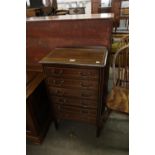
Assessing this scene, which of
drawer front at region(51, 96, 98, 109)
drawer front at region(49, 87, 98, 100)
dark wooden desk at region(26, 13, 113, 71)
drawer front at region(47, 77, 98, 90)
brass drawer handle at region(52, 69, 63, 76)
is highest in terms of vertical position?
dark wooden desk at region(26, 13, 113, 71)

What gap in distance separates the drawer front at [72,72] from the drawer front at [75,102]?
25 centimetres

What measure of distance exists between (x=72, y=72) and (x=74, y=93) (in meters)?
0.21

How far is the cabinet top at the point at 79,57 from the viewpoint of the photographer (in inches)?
48.0

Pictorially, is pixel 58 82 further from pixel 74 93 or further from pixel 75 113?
pixel 75 113

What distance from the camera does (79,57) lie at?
1.33 m

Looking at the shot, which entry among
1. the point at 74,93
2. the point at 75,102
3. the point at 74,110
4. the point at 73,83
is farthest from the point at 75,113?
the point at 73,83

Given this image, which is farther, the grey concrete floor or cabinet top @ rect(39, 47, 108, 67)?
the grey concrete floor

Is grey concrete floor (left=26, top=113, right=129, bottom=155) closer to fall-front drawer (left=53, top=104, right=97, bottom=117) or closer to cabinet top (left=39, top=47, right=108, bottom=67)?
fall-front drawer (left=53, top=104, right=97, bottom=117)

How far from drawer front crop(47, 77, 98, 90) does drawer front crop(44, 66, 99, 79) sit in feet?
0.13

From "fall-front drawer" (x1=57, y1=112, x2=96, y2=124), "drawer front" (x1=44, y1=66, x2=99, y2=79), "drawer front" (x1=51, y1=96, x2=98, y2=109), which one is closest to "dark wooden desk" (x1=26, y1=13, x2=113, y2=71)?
"drawer front" (x1=44, y1=66, x2=99, y2=79)

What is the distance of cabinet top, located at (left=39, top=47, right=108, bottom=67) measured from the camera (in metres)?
1.22
